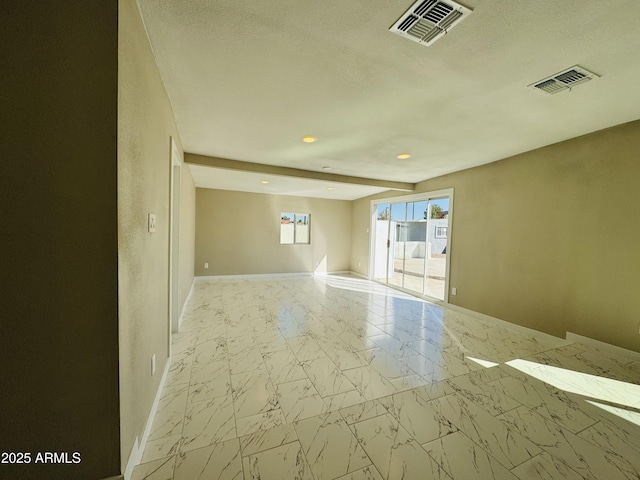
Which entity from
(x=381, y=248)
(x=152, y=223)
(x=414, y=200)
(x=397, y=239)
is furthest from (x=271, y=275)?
(x=152, y=223)

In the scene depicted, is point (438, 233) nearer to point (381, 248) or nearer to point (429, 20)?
point (381, 248)

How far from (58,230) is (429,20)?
204 centimetres

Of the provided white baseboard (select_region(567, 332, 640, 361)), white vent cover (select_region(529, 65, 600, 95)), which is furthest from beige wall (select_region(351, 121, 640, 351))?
white vent cover (select_region(529, 65, 600, 95))

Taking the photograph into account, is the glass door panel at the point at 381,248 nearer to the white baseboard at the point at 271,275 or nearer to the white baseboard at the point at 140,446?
the white baseboard at the point at 271,275

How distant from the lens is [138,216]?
54.1 inches

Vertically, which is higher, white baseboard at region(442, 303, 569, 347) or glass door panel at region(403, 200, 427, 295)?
glass door panel at region(403, 200, 427, 295)

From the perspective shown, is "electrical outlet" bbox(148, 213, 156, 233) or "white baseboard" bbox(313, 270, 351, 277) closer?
"electrical outlet" bbox(148, 213, 156, 233)

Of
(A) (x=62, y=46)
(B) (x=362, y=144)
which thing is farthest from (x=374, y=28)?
(B) (x=362, y=144)

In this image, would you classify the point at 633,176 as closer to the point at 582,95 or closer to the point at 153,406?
the point at 582,95

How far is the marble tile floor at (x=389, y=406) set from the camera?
140cm

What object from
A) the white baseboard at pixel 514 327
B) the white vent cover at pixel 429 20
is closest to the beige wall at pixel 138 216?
the white vent cover at pixel 429 20

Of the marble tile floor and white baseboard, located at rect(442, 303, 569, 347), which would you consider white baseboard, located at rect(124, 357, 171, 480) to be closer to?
the marble tile floor

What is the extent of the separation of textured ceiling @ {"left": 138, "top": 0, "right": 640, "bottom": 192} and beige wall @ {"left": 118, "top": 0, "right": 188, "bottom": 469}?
0.26 metres

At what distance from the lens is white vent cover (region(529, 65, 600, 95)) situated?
65.5 inches
